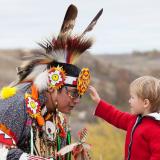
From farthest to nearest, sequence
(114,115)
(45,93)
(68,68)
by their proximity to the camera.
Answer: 1. (114,115)
2. (68,68)
3. (45,93)

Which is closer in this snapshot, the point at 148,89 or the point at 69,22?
the point at 148,89

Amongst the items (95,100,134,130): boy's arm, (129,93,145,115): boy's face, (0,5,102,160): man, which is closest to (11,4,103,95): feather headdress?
(0,5,102,160): man

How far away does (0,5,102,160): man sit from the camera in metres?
4.41

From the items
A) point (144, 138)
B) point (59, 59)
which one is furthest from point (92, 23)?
point (144, 138)

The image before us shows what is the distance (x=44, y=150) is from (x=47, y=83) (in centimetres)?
53

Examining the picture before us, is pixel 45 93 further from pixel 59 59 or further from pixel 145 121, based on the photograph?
pixel 145 121

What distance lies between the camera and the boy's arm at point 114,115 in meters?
5.08

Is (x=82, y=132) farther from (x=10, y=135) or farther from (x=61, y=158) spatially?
(x=10, y=135)

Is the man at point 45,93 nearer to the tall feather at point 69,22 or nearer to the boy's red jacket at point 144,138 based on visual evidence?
the tall feather at point 69,22

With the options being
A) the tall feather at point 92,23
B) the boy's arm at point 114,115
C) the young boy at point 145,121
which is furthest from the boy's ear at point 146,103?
the tall feather at point 92,23

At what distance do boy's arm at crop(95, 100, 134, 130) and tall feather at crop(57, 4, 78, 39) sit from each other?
2.88ft

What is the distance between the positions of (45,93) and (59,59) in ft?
0.95

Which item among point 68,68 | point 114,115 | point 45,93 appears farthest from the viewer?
point 114,115

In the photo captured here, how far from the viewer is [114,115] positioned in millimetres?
5176
